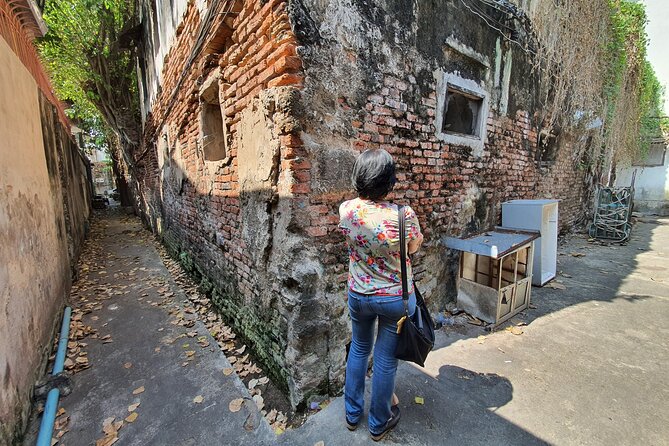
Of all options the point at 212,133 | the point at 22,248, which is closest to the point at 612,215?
the point at 212,133

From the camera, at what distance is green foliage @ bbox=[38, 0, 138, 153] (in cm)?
815

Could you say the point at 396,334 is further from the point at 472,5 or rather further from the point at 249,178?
the point at 472,5

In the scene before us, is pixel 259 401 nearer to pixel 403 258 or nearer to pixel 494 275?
pixel 403 258

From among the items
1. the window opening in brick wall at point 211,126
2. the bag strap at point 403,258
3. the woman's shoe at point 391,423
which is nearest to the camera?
the bag strap at point 403,258

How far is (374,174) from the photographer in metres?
1.92

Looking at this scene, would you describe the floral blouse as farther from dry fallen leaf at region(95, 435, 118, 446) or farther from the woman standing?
dry fallen leaf at region(95, 435, 118, 446)

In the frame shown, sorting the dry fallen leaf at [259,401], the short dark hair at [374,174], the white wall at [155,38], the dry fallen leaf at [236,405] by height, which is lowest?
the dry fallen leaf at [259,401]

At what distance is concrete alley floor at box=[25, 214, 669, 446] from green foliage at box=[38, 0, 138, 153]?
331 inches

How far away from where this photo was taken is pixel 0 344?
2010mm

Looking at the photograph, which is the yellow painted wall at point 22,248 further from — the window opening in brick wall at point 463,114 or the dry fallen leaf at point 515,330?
the window opening in brick wall at point 463,114

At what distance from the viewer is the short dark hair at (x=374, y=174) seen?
→ 192 centimetres

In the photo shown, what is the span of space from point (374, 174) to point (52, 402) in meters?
3.31

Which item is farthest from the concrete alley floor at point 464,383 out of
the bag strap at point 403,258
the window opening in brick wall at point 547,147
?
the window opening in brick wall at point 547,147

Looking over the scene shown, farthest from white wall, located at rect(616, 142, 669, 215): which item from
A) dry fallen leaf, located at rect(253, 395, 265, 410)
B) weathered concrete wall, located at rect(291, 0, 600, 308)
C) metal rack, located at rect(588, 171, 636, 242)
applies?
dry fallen leaf, located at rect(253, 395, 265, 410)
